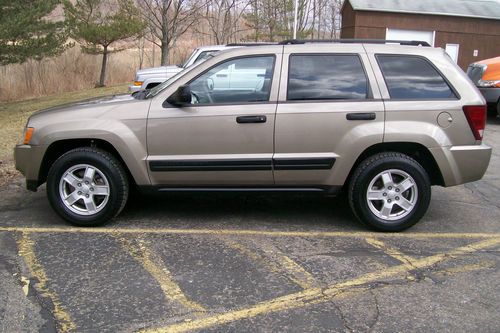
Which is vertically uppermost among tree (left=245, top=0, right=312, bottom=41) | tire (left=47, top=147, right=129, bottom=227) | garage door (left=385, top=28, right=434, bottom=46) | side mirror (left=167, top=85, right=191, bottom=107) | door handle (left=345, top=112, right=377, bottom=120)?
tree (left=245, top=0, right=312, bottom=41)

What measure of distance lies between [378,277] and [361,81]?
6.24 feet

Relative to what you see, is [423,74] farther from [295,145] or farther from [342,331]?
[342,331]

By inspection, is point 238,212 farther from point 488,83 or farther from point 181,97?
point 488,83

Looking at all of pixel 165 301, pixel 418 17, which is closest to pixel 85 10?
pixel 418 17

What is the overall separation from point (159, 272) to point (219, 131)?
4.73 feet

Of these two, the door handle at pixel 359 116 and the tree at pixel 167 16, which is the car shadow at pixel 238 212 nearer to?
the door handle at pixel 359 116

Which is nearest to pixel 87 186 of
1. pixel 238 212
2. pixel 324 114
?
pixel 238 212

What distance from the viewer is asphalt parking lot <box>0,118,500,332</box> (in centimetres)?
330

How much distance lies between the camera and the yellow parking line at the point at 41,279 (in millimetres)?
3244

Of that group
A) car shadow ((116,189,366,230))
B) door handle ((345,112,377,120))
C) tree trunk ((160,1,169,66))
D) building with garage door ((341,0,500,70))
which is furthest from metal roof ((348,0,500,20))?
door handle ((345,112,377,120))

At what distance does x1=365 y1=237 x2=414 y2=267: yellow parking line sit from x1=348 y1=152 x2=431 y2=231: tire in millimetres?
215

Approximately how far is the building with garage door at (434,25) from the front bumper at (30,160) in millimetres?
20318

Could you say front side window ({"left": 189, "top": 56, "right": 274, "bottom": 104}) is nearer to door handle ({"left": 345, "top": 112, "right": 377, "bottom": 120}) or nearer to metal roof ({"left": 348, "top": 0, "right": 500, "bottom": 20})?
door handle ({"left": 345, "top": 112, "right": 377, "bottom": 120})

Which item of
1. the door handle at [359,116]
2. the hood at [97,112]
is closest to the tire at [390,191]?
the door handle at [359,116]
